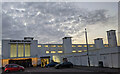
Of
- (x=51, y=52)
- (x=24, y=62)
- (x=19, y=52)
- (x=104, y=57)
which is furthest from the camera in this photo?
(x=51, y=52)

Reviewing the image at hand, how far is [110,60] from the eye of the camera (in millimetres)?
24953

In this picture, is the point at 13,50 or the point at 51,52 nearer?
the point at 13,50

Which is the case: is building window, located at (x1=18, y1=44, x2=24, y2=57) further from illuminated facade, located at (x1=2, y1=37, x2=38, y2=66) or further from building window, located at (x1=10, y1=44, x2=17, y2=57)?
building window, located at (x1=10, y1=44, x2=17, y2=57)

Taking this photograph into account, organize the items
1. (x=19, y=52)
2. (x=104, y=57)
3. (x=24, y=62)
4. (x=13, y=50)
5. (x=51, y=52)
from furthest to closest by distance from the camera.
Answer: (x=51, y=52) < (x=19, y=52) < (x=13, y=50) < (x=24, y=62) < (x=104, y=57)

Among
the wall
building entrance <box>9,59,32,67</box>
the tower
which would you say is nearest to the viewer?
the wall

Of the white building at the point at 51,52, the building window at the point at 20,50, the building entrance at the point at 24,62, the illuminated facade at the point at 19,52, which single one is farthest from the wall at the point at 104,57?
the building window at the point at 20,50

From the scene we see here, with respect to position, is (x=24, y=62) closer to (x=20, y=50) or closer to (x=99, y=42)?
(x=20, y=50)

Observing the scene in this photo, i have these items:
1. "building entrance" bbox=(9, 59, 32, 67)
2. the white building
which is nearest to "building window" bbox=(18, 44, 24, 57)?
the white building

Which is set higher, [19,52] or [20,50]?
[20,50]

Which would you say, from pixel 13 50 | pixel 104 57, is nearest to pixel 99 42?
pixel 13 50

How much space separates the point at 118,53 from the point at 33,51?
117 feet

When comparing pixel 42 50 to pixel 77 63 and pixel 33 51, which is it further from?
pixel 77 63

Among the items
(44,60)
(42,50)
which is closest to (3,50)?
(44,60)

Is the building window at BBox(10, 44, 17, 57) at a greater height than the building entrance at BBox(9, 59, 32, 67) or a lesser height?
greater
